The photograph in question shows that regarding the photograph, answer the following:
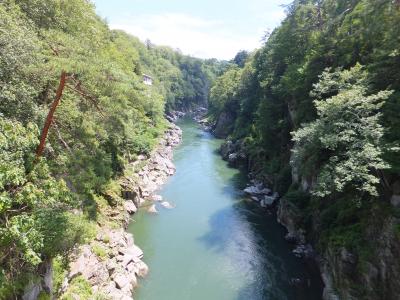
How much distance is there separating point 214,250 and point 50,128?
12.9 m

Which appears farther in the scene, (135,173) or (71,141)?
(135,173)

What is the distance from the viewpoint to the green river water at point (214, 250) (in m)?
19.6

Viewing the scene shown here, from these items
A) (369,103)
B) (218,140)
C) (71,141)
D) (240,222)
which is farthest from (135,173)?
(218,140)

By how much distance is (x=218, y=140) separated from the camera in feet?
213

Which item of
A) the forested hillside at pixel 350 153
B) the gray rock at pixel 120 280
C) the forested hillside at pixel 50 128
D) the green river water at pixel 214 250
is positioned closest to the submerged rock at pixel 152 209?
the green river water at pixel 214 250

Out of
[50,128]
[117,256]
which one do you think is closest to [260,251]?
[117,256]

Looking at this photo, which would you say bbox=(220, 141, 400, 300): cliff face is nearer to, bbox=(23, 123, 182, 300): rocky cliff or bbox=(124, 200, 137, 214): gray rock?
bbox=(23, 123, 182, 300): rocky cliff

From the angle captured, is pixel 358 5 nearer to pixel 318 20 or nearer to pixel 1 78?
pixel 318 20

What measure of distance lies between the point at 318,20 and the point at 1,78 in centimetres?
3234

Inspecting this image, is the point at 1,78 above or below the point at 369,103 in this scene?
below

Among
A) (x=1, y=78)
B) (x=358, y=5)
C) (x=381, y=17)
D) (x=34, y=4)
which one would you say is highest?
(x=358, y=5)

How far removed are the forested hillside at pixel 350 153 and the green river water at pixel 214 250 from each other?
7.14 ft

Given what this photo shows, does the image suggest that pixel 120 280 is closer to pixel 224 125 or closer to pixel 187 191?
pixel 187 191

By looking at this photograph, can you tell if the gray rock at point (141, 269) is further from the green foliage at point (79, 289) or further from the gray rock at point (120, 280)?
the green foliage at point (79, 289)
